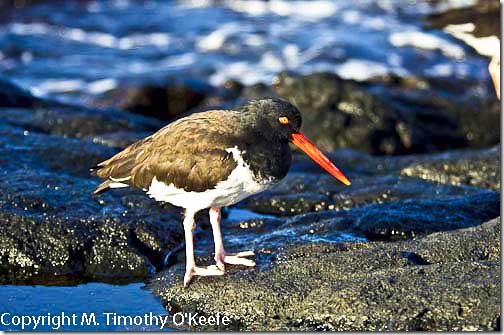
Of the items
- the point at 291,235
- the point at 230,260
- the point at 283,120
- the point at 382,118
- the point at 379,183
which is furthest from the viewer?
the point at 382,118

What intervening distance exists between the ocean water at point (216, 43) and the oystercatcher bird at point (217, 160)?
9153 mm

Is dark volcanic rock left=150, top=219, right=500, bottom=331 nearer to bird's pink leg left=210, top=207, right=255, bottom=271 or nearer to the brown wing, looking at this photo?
bird's pink leg left=210, top=207, right=255, bottom=271

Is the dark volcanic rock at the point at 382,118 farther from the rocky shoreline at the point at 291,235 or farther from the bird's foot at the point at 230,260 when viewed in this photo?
the bird's foot at the point at 230,260

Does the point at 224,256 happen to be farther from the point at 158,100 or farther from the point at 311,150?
the point at 158,100

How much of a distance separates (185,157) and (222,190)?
1.18ft

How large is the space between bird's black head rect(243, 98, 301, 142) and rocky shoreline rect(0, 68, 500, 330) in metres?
0.81

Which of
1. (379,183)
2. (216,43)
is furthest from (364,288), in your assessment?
(216,43)

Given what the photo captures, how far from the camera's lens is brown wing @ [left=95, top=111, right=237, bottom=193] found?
5.41 meters

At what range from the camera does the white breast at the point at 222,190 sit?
A: 5359 millimetres

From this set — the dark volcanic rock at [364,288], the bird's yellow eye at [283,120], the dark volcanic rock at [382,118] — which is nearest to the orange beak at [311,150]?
the bird's yellow eye at [283,120]

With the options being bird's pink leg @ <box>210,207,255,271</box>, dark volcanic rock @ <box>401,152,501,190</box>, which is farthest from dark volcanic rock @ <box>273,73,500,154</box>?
bird's pink leg @ <box>210,207,255,271</box>

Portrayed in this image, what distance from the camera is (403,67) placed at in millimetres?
16484

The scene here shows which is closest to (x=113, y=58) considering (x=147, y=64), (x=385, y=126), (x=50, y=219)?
(x=147, y=64)

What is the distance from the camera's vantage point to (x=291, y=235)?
20.9ft
